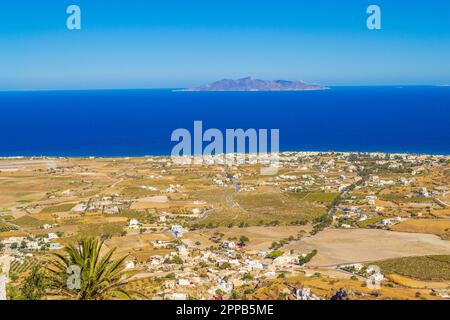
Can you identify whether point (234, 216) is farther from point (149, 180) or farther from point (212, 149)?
point (212, 149)

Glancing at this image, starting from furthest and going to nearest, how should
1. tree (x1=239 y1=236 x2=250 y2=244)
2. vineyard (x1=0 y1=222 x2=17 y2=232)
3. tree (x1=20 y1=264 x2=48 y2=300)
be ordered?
vineyard (x1=0 y1=222 x2=17 y2=232)
tree (x1=239 y1=236 x2=250 y2=244)
tree (x1=20 y1=264 x2=48 y2=300)

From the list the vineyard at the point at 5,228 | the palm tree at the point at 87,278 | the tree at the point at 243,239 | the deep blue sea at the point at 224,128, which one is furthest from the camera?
the deep blue sea at the point at 224,128

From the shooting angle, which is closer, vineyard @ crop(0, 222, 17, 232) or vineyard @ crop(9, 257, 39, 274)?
vineyard @ crop(9, 257, 39, 274)

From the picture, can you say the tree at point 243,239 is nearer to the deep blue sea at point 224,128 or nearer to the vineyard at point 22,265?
the vineyard at point 22,265

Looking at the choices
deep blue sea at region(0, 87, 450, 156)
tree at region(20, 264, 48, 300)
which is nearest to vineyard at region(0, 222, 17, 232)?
tree at region(20, 264, 48, 300)

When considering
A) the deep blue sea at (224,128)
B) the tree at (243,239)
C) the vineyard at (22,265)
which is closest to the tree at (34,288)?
the vineyard at (22,265)

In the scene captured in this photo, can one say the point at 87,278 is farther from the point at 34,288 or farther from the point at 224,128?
the point at 224,128

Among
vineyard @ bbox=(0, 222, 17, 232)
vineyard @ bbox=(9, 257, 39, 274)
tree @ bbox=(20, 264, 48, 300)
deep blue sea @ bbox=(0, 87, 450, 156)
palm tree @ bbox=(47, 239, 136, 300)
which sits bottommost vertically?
vineyard @ bbox=(0, 222, 17, 232)

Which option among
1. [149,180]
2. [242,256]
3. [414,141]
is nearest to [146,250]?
[242,256]

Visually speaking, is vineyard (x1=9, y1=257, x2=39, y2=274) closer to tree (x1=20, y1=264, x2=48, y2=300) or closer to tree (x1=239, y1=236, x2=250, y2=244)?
tree (x1=239, y1=236, x2=250, y2=244)

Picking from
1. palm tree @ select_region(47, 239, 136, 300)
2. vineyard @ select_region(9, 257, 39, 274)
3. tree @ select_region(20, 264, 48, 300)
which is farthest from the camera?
vineyard @ select_region(9, 257, 39, 274)
